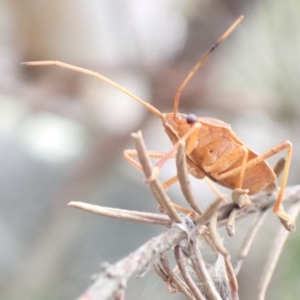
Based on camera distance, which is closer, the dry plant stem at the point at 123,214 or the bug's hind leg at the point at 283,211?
the dry plant stem at the point at 123,214

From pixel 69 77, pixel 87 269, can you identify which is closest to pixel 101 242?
pixel 87 269

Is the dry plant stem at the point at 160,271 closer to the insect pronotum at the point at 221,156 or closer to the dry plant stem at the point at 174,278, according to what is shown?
the dry plant stem at the point at 174,278

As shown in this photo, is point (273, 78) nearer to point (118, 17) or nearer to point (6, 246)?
point (118, 17)

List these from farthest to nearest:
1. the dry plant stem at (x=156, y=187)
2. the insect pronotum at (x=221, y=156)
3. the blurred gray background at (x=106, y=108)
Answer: the blurred gray background at (x=106, y=108), the insect pronotum at (x=221, y=156), the dry plant stem at (x=156, y=187)

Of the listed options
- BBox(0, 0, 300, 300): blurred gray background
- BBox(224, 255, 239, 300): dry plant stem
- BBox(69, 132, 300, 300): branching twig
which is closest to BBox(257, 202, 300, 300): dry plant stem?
BBox(69, 132, 300, 300): branching twig

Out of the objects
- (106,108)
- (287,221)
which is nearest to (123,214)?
(287,221)

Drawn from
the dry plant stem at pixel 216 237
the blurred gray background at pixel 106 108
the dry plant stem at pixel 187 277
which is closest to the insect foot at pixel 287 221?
the dry plant stem at pixel 216 237
